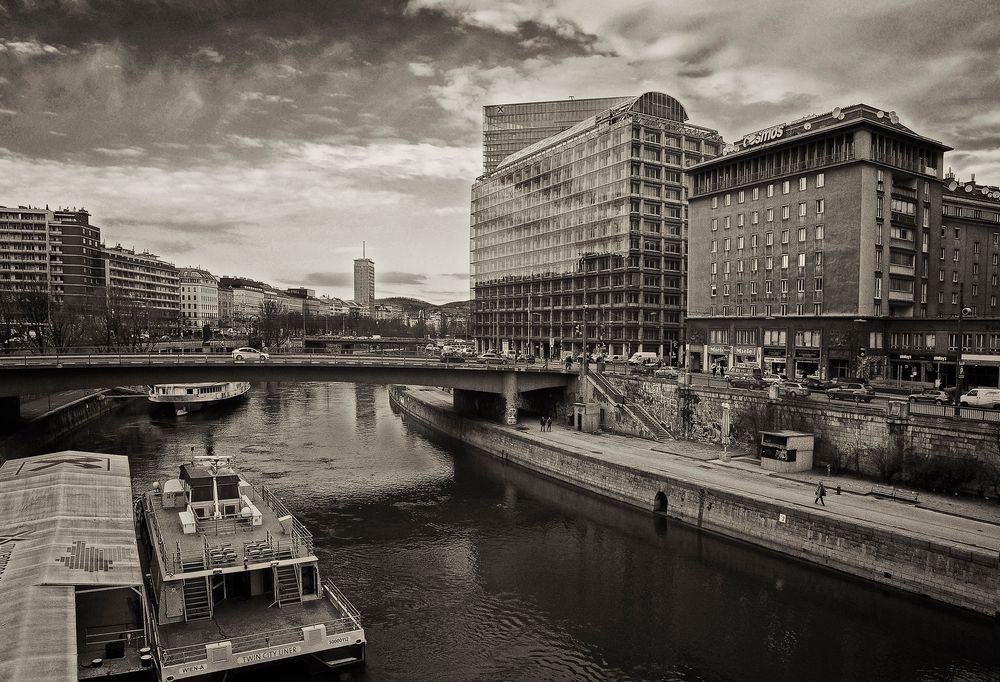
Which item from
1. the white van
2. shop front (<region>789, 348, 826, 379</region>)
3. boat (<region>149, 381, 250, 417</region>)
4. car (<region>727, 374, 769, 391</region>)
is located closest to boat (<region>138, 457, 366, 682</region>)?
car (<region>727, 374, 769, 391</region>)

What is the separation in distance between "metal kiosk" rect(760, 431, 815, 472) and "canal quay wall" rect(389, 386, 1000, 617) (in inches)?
275

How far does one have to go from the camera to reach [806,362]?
75.2 meters

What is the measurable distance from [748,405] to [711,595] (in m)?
24.7

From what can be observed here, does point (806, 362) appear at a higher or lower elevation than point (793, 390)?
higher

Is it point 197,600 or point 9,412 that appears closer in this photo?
point 197,600

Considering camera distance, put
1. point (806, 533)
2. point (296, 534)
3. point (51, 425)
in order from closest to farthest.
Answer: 1. point (296, 534)
2. point (806, 533)
3. point (51, 425)

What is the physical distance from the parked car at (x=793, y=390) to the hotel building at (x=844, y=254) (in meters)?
17.9

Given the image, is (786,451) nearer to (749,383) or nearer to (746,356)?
(749,383)

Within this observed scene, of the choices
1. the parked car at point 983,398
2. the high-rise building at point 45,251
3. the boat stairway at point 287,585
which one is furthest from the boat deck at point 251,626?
the high-rise building at point 45,251

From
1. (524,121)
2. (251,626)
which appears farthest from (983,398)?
(524,121)

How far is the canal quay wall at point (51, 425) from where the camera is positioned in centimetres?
5838

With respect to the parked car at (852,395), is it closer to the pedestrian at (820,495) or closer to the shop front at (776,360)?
the pedestrian at (820,495)

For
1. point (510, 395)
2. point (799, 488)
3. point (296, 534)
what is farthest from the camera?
point (510, 395)

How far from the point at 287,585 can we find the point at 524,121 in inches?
6586
